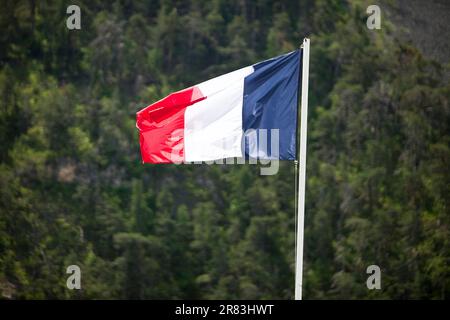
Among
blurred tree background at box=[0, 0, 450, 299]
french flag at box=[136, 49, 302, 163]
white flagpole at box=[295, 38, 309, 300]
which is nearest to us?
white flagpole at box=[295, 38, 309, 300]

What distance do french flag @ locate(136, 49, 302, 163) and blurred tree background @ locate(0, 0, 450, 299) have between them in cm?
525

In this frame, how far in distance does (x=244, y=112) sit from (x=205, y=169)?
18.1 ft

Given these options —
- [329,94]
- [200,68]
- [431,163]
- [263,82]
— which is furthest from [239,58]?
[263,82]

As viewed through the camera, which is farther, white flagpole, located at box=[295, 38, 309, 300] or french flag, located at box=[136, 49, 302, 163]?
french flag, located at box=[136, 49, 302, 163]

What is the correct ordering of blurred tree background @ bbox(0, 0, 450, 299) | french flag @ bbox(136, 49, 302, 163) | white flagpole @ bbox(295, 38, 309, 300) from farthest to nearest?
1. blurred tree background @ bbox(0, 0, 450, 299)
2. french flag @ bbox(136, 49, 302, 163)
3. white flagpole @ bbox(295, 38, 309, 300)

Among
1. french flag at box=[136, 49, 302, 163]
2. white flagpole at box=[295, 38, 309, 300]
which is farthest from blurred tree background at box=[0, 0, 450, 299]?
white flagpole at box=[295, 38, 309, 300]

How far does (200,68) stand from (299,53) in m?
5.71

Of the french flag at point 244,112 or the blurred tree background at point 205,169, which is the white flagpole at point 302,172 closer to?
the french flag at point 244,112

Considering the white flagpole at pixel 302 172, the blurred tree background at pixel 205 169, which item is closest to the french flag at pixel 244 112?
the white flagpole at pixel 302 172

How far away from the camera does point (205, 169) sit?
43.4 feet

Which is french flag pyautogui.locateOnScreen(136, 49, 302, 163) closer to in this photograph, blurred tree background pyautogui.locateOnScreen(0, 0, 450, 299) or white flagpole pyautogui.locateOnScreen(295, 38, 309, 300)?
white flagpole pyautogui.locateOnScreen(295, 38, 309, 300)

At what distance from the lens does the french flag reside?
7.70 meters

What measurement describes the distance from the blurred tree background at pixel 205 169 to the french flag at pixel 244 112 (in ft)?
17.2

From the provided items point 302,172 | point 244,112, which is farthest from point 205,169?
point 302,172
